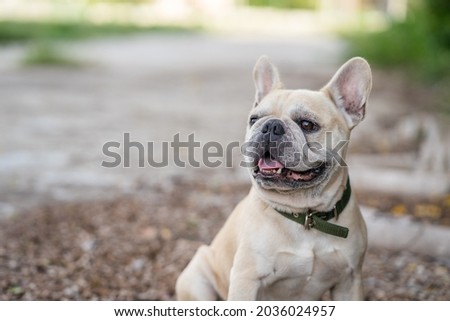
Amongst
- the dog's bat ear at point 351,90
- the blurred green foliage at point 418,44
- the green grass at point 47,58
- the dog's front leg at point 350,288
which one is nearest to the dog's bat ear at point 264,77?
the dog's bat ear at point 351,90

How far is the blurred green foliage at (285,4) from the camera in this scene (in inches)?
1636

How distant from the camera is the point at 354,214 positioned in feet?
11.7

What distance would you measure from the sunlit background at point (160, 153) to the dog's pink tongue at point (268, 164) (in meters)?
1.41

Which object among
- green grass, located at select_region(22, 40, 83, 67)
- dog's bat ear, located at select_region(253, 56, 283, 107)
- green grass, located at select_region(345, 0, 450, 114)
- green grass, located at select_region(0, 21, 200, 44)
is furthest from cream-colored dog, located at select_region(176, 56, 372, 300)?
green grass, located at select_region(0, 21, 200, 44)

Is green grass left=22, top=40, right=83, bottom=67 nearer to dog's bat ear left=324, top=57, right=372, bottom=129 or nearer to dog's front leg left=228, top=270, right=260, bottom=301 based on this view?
dog's bat ear left=324, top=57, right=372, bottom=129

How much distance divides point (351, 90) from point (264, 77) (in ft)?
1.65

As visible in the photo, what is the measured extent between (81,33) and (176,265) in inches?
756

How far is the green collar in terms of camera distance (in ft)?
11.2

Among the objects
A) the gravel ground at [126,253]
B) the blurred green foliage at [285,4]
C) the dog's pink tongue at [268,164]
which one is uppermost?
the blurred green foliage at [285,4]

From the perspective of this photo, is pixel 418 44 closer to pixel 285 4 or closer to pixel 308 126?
pixel 308 126

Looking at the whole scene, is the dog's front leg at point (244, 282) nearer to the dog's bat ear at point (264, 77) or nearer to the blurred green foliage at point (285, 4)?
the dog's bat ear at point (264, 77)

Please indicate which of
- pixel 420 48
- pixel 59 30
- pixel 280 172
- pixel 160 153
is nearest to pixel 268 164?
pixel 280 172

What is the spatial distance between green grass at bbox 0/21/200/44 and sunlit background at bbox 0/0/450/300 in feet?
0.31

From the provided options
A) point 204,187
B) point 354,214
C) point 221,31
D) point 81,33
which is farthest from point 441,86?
point 221,31
